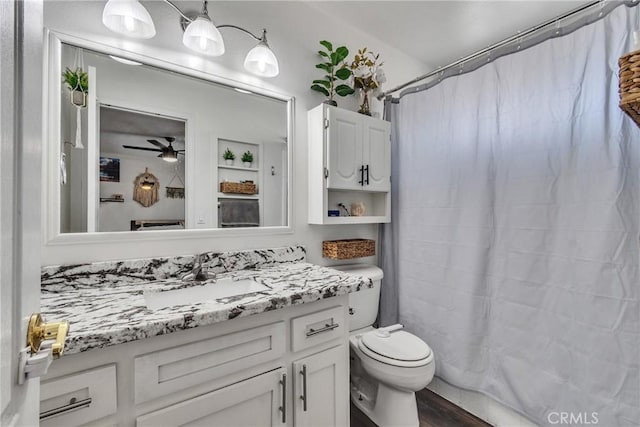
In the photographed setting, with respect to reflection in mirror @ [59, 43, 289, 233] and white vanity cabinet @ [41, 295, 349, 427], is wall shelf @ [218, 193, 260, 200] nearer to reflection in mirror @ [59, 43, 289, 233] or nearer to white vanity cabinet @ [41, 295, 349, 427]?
reflection in mirror @ [59, 43, 289, 233]

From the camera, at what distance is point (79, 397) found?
702 mm

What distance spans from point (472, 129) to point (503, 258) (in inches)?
28.4

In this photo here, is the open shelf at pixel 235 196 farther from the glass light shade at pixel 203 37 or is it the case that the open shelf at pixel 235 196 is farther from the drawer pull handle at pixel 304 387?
the drawer pull handle at pixel 304 387

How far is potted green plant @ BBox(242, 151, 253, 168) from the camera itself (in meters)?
1.52

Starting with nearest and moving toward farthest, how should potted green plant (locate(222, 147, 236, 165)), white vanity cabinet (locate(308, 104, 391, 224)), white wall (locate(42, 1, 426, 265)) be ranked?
white wall (locate(42, 1, 426, 265)), potted green plant (locate(222, 147, 236, 165)), white vanity cabinet (locate(308, 104, 391, 224))

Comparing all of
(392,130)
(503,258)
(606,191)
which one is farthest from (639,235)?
(392,130)

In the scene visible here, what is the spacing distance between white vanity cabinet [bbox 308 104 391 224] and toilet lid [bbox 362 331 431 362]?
681 mm

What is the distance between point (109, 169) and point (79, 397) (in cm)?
85

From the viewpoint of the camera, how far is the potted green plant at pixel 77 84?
3.59ft

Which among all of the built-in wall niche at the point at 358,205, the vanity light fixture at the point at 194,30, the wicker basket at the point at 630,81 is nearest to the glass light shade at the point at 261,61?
the vanity light fixture at the point at 194,30

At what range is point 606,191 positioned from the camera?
1.11m

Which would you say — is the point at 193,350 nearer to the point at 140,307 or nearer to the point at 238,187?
the point at 140,307

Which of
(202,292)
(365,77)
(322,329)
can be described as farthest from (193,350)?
(365,77)

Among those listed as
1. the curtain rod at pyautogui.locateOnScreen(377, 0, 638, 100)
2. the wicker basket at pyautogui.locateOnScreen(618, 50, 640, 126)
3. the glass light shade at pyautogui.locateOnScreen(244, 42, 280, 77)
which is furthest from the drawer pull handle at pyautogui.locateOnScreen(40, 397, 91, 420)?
the curtain rod at pyautogui.locateOnScreen(377, 0, 638, 100)
